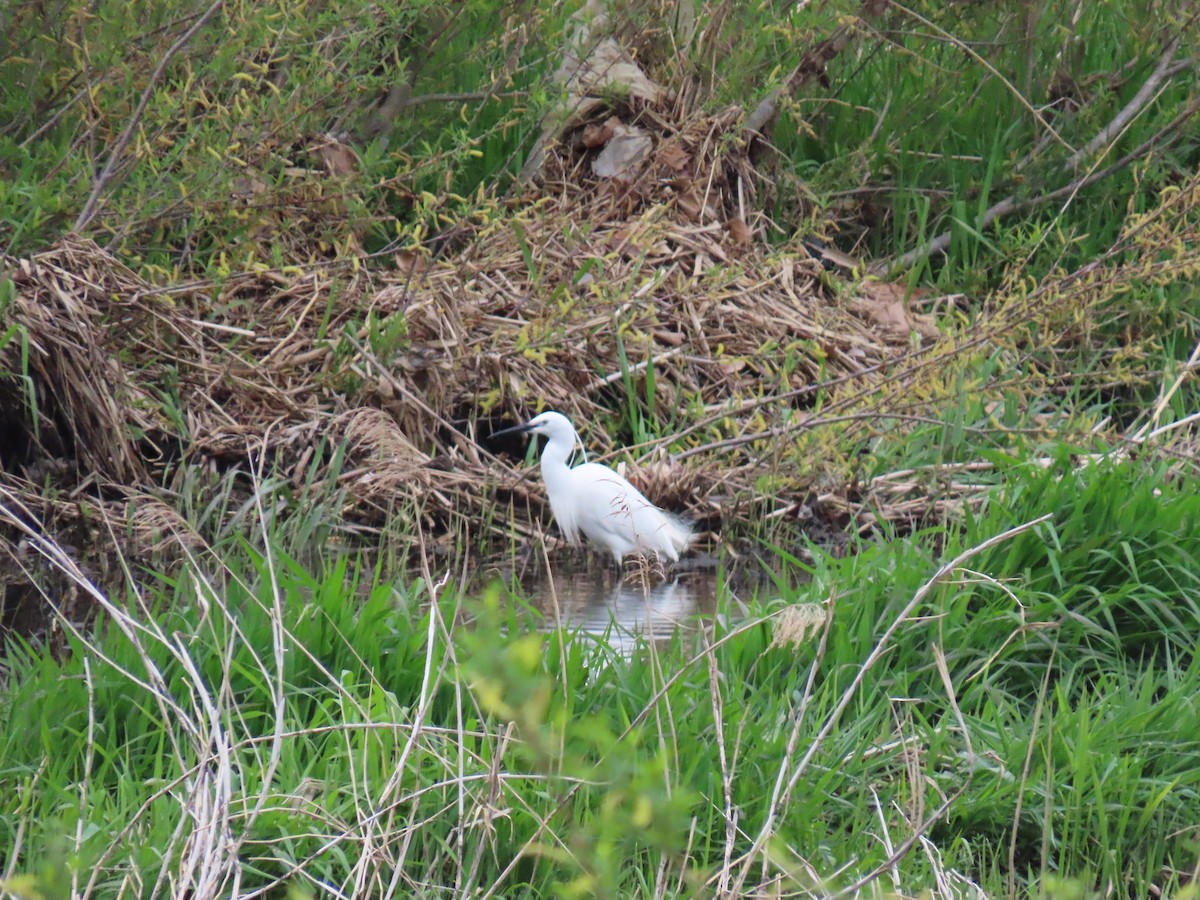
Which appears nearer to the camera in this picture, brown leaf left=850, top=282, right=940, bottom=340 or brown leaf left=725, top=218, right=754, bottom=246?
brown leaf left=850, top=282, right=940, bottom=340

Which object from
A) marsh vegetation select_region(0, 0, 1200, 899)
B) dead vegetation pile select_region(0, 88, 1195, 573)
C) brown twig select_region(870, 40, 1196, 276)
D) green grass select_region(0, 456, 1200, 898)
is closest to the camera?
green grass select_region(0, 456, 1200, 898)

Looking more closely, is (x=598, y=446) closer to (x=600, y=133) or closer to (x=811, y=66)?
(x=600, y=133)

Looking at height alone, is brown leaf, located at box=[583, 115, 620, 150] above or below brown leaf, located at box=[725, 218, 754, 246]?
above

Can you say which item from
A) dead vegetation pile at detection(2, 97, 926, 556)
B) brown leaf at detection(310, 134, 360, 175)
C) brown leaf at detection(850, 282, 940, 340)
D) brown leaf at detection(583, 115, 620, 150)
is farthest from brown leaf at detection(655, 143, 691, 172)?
brown leaf at detection(310, 134, 360, 175)

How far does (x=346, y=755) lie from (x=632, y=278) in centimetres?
371

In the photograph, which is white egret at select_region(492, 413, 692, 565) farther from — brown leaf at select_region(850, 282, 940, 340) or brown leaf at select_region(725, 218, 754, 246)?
brown leaf at select_region(725, 218, 754, 246)

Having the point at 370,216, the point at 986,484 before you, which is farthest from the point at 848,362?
the point at 370,216

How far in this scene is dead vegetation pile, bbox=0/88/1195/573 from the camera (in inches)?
201

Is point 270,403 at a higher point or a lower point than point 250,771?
lower

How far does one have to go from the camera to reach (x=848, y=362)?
638 cm

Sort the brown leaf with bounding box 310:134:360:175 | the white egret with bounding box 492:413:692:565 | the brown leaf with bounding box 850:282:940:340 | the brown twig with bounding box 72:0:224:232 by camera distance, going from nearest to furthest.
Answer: the brown twig with bounding box 72:0:224:232 < the white egret with bounding box 492:413:692:565 < the brown leaf with bounding box 310:134:360:175 < the brown leaf with bounding box 850:282:940:340

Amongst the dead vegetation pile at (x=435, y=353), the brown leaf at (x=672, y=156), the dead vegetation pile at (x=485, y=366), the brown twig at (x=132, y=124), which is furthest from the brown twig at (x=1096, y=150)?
the brown twig at (x=132, y=124)

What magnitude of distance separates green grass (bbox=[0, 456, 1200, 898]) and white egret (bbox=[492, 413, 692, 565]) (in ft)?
4.07

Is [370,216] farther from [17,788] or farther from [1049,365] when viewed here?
[17,788]
